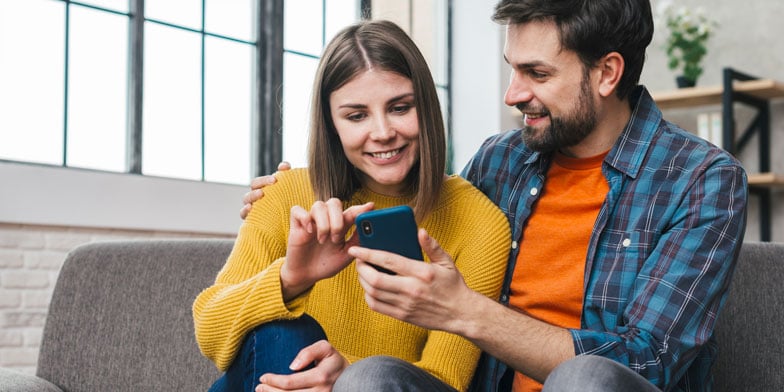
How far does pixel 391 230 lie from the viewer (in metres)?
1.29

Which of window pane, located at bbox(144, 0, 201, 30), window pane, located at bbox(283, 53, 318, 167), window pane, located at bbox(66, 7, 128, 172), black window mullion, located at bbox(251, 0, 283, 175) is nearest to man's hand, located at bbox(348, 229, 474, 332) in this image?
window pane, located at bbox(66, 7, 128, 172)

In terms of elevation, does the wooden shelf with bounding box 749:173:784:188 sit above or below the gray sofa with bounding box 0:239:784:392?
above

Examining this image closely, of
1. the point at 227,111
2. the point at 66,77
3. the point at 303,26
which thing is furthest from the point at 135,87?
the point at 303,26

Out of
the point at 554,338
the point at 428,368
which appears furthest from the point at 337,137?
the point at 554,338

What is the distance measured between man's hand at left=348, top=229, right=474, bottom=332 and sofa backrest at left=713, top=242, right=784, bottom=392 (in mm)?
649

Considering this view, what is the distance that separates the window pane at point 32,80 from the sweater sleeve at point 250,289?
1938mm

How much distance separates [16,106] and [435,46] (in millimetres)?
2591

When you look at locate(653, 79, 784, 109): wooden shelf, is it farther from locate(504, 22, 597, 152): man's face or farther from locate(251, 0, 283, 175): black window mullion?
locate(504, 22, 597, 152): man's face

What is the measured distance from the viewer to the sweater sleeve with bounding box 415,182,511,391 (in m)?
1.57

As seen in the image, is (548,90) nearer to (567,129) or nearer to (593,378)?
(567,129)

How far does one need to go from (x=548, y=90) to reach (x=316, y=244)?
22.6 inches

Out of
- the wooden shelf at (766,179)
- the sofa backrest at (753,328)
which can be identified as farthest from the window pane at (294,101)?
the sofa backrest at (753,328)

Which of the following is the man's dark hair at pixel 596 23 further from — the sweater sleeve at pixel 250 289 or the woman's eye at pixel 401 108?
the sweater sleeve at pixel 250 289

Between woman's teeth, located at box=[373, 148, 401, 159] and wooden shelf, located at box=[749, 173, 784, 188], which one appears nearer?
woman's teeth, located at box=[373, 148, 401, 159]
